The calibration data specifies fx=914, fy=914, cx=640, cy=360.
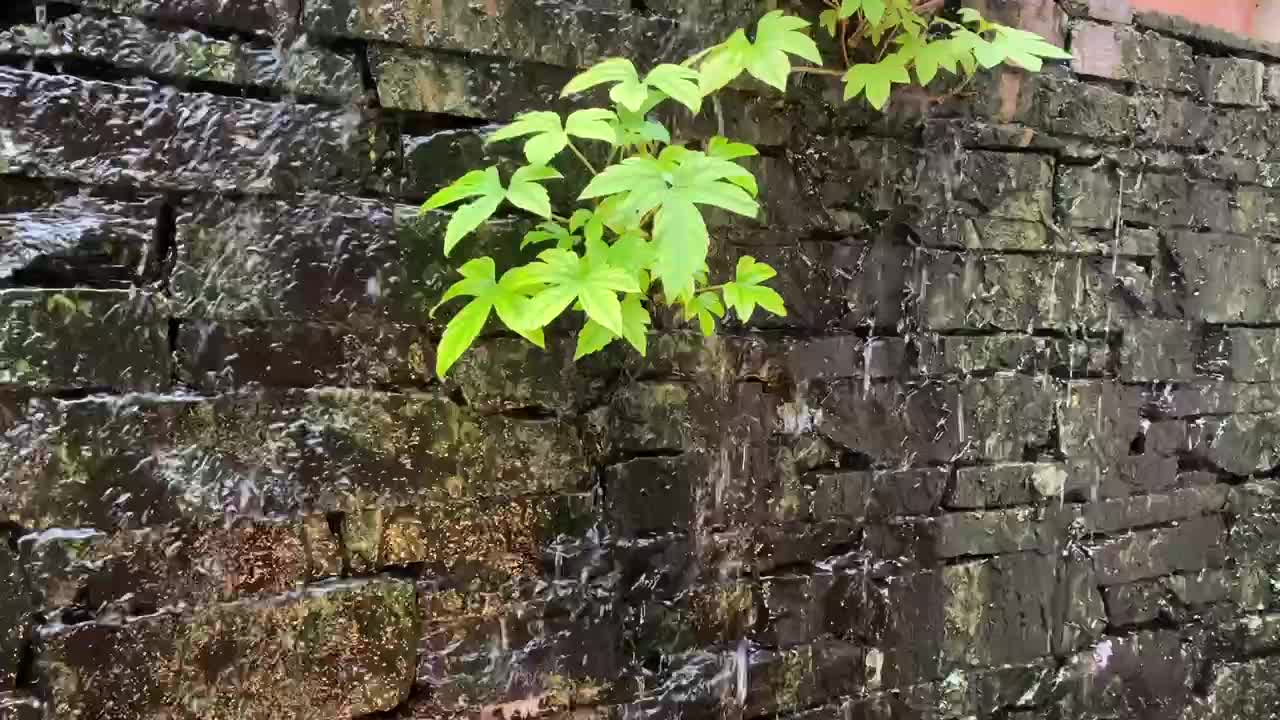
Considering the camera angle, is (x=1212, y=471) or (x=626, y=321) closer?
(x=626, y=321)

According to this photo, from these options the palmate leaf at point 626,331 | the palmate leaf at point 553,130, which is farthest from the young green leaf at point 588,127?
the palmate leaf at point 626,331

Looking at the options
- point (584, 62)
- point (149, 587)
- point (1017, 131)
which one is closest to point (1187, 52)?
point (1017, 131)

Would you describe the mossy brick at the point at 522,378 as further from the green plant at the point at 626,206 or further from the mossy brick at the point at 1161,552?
the mossy brick at the point at 1161,552

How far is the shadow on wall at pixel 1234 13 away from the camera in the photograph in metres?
1.67

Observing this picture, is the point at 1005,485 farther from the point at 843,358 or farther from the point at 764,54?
the point at 764,54

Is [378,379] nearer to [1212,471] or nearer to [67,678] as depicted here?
[67,678]

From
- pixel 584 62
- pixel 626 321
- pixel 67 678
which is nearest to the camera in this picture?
pixel 67 678

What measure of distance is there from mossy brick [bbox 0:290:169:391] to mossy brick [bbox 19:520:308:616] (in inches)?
6.8

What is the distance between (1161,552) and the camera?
1.74 m

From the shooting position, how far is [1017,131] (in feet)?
5.08

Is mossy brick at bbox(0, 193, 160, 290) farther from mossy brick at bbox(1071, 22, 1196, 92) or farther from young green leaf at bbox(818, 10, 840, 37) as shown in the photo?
mossy brick at bbox(1071, 22, 1196, 92)

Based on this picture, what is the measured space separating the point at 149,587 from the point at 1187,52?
6.19 ft

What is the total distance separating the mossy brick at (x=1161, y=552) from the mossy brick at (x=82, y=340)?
5.14 ft

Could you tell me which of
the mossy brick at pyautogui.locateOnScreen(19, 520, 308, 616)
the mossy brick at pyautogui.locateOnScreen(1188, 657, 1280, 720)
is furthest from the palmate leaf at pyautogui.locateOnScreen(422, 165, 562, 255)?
the mossy brick at pyautogui.locateOnScreen(1188, 657, 1280, 720)
